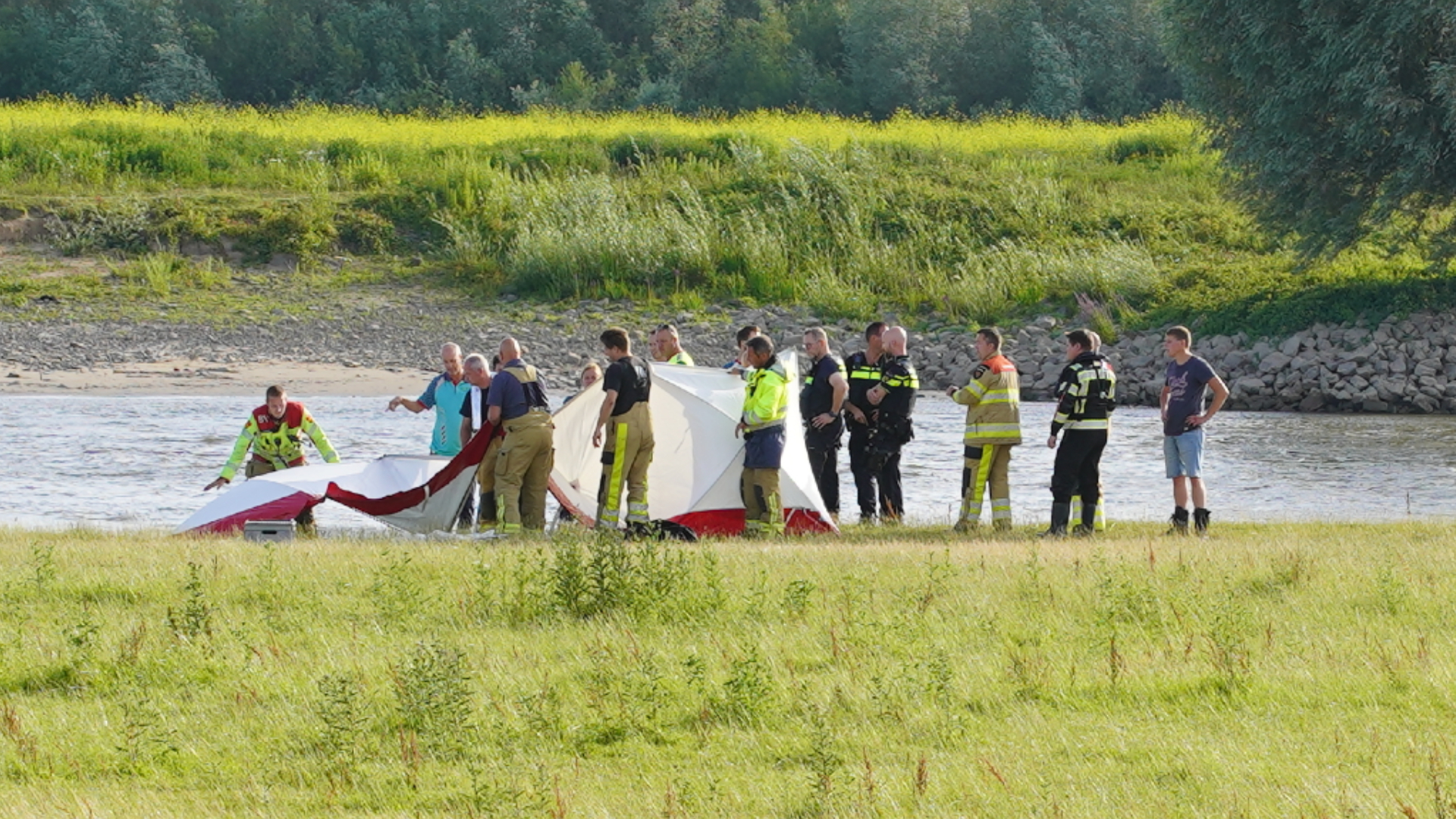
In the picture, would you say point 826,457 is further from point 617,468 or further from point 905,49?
point 905,49

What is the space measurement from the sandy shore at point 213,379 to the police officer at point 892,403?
1648 centimetres

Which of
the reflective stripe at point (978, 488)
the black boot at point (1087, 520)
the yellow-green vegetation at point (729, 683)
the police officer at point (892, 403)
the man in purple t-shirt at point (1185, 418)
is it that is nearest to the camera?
the yellow-green vegetation at point (729, 683)

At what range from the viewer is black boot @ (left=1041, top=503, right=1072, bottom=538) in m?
14.9

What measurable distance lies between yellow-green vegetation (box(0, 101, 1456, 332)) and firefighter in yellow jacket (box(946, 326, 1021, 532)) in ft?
65.0

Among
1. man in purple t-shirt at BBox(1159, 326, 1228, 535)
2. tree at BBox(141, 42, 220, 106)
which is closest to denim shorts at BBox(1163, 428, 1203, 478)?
man in purple t-shirt at BBox(1159, 326, 1228, 535)

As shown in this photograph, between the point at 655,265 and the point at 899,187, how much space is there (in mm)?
7587

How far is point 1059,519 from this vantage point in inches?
588

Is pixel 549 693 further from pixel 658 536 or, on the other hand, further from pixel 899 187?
pixel 899 187

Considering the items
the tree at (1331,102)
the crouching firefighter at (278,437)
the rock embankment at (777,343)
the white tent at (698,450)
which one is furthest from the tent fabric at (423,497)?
the tree at (1331,102)

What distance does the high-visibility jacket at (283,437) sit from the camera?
16.2 m

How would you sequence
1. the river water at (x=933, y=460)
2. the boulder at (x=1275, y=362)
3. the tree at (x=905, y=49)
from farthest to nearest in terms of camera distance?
1. the tree at (x=905, y=49)
2. the boulder at (x=1275, y=362)
3. the river water at (x=933, y=460)

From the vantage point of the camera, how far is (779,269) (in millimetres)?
38812

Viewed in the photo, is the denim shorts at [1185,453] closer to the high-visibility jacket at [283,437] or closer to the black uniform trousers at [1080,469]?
the black uniform trousers at [1080,469]

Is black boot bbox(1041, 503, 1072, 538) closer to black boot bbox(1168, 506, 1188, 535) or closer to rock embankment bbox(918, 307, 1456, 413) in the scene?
→ black boot bbox(1168, 506, 1188, 535)
